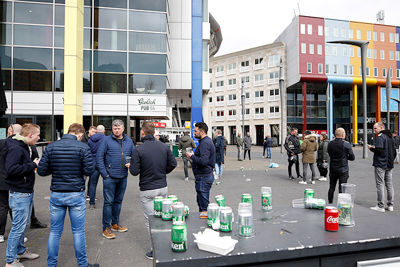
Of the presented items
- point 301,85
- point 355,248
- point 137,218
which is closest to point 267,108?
point 301,85

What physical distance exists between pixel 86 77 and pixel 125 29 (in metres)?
4.04

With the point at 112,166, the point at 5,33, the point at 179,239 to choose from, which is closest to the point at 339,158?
the point at 112,166

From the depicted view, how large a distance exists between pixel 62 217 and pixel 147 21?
57.6 ft

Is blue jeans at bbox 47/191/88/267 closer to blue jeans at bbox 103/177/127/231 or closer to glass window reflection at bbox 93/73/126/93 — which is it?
blue jeans at bbox 103/177/127/231

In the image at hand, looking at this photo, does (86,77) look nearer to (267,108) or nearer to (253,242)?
(253,242)

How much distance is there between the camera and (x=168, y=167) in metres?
4.43

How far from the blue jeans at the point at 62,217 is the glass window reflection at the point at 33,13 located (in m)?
17.3

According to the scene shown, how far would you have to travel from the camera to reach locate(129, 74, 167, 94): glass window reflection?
18.4 metres

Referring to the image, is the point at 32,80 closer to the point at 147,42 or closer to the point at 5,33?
the point at 5,33

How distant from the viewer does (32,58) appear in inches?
666

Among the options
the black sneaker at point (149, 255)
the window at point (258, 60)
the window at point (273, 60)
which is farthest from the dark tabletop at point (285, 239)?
the window at point (258, 60)

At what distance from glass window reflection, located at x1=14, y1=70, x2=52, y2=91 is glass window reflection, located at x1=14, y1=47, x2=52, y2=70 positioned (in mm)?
359

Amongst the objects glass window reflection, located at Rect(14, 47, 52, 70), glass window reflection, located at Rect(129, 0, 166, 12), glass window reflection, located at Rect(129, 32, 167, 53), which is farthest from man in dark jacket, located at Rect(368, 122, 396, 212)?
glass window reflection, located at Rect(14, 47, 52, 70)

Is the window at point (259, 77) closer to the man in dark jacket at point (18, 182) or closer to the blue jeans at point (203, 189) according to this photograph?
the blue jeans at point (203, 189)
